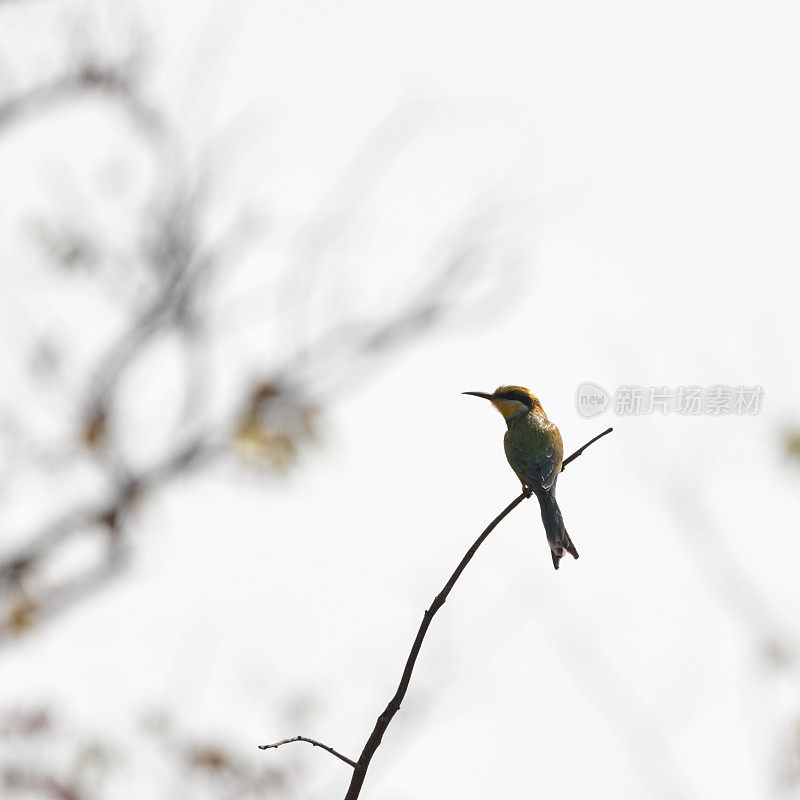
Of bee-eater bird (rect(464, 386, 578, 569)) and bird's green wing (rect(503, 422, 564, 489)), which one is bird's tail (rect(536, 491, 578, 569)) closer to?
bee-eater bird (rect(464, 386, 578, 569))

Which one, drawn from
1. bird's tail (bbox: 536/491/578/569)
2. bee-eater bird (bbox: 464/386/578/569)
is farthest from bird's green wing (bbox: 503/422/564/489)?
bird's tail (bbox: 536/491/578/569)

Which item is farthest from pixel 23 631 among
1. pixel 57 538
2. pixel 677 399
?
pixel 677 399

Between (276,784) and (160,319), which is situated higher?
(160,319)

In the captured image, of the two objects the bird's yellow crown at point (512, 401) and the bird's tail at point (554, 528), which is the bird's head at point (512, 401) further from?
the bird's tail at point (554, 528)

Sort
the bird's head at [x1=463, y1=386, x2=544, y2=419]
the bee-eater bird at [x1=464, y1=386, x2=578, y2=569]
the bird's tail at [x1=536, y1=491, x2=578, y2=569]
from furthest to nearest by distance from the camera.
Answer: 1. the bird's head at [x1=463, y1=386, x2=544, y2=419]
2. the bee-eater bird at [x1=464, y1=386, x2=578, y2=569]
3. the bird's tail at [x1=536, y1=491, x2=578, y2=569]

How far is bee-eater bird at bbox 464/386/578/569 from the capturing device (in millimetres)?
4355

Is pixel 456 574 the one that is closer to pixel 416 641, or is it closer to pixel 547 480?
pixel 416 641

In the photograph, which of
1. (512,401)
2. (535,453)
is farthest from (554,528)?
(512,401)

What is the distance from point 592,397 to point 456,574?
680mm

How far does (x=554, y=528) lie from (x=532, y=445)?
93 centimetres

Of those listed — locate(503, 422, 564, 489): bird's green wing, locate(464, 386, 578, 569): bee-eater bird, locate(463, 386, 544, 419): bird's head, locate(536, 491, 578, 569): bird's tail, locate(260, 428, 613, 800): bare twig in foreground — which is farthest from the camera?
locate(463, 386, 544, 419): bird's head

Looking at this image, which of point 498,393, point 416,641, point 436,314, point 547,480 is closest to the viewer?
point 416,641

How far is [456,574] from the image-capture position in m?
2.18

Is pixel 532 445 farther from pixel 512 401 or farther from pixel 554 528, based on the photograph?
pixel 554 528
